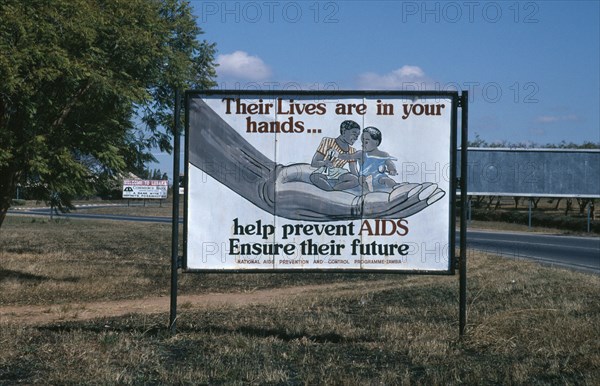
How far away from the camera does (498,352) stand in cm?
758

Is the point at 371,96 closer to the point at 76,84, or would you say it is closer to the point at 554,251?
the point at 76,84

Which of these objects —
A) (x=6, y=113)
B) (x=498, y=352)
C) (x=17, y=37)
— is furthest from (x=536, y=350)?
(x=6, y=113)

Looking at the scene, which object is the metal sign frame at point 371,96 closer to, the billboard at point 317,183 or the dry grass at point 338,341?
the billboard at point 317,183

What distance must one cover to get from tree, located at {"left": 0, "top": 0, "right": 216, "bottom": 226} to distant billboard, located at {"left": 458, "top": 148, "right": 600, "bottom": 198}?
4513cm

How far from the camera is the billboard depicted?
336 inches

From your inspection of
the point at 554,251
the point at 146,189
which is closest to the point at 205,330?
the point at 554,251

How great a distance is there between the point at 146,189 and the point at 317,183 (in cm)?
8226

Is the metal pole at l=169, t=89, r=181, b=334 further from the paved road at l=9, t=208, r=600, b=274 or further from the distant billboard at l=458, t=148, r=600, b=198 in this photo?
the distant billboard at l=458, t=148, r=600, b=198

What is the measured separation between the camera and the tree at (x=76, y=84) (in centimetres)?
1295

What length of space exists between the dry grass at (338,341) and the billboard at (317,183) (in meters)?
0.86

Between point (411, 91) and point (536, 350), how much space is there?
9.52 ft

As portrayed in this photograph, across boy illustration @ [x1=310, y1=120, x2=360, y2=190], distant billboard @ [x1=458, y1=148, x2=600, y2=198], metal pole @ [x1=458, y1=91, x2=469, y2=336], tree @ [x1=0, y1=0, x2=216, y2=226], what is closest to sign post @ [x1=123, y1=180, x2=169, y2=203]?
distant billboard @ [x1=458, y1=148, x2=600, y2=198]

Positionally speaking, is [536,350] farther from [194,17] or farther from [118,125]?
[194,17]

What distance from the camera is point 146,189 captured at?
89062mm
